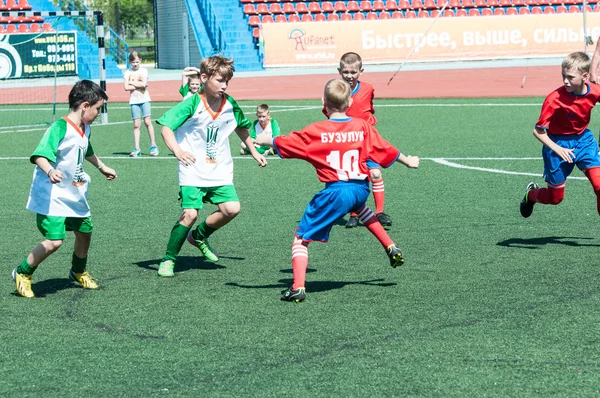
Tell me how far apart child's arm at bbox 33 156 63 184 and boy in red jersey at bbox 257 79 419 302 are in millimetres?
1517

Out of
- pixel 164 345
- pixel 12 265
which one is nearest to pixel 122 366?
pixel 164 345

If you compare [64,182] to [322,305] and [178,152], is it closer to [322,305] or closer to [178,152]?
[178,152]

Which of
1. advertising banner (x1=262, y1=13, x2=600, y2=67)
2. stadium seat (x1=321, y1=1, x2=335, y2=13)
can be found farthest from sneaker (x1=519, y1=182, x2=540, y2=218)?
stadium seat (x1=321, y1=1, x2=335, y2=13)

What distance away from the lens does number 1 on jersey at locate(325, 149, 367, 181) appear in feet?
22.3

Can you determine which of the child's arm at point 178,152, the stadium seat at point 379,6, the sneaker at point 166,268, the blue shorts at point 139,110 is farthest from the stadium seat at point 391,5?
the child's arm at point 178,152

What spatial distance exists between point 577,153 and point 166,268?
3855 mm

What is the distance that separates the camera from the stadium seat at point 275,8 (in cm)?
4338

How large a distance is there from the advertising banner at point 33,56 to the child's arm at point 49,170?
66.0ft

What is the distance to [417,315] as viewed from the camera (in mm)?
6258

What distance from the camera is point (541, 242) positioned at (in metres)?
8.73

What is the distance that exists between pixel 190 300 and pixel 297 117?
15.5 metres

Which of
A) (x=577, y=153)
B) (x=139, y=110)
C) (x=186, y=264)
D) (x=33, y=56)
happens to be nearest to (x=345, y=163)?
(x=186, y=264)

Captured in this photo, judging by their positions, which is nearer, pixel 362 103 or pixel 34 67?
pixel 362 103

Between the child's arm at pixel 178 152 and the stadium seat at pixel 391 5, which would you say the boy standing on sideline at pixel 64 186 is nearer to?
the child's arm at pixel 178 152
